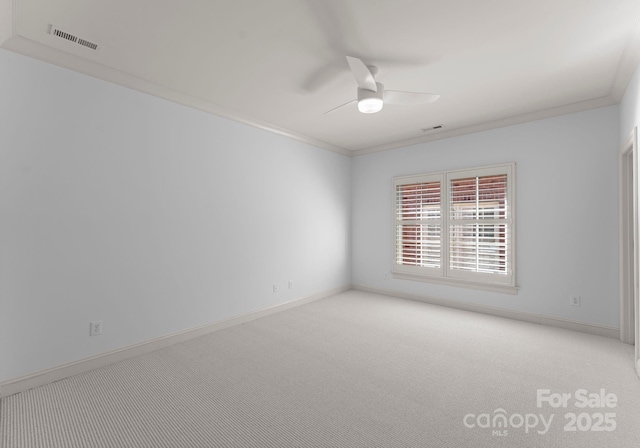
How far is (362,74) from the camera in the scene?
2434 mm

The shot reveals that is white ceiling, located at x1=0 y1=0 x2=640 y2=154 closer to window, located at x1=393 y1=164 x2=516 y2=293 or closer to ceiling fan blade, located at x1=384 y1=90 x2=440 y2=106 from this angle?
ceiling fan blade, located at x1=384 y1=90 x2=440 y2=106

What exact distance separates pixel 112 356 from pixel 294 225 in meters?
2.71

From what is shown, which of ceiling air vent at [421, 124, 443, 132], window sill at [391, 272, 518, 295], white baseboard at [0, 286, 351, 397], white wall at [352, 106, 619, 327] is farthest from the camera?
ceiling air vent at [421, 124, 443, 132]

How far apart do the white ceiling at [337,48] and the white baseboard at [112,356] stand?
8.16ft

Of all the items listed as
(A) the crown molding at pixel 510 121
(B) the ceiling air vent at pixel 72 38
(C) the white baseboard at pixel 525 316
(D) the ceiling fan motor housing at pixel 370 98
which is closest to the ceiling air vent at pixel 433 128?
(A) the crown molding at pixel 510 121

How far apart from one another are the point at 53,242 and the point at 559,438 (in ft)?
12.5

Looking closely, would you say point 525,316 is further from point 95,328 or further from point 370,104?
point 95,328

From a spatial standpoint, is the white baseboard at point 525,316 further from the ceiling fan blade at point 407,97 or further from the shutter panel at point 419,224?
the ceiling fan blade at point 407,97

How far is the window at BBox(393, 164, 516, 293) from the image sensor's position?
411 centimetres

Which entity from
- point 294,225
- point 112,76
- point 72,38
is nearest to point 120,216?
point 112,76

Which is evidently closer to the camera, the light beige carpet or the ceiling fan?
the light beige carpet

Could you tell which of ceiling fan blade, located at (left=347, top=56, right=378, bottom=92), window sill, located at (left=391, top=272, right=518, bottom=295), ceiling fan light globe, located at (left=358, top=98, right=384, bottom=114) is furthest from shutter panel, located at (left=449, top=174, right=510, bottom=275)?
ceiling fan blade, located at (left=347, top=56, right=378, bottom=92)

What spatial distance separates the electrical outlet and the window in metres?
4.08

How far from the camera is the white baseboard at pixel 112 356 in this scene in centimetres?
231
